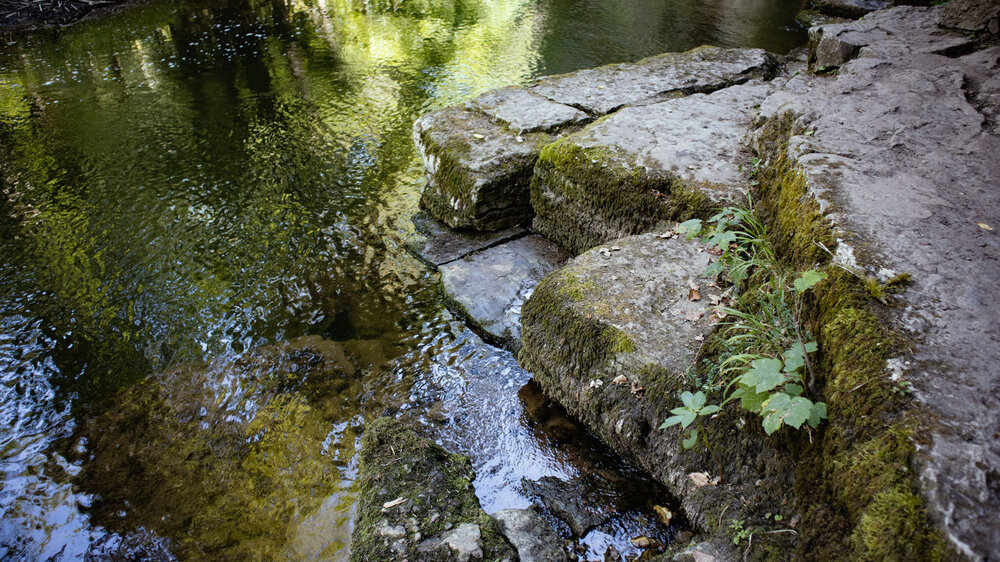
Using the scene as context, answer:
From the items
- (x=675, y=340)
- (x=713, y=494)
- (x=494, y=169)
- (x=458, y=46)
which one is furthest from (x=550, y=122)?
(x=458, y=46)

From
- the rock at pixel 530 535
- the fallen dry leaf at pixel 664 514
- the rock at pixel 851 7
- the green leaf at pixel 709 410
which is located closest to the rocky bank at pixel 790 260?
the fallen dry leaf at pixel 664 514

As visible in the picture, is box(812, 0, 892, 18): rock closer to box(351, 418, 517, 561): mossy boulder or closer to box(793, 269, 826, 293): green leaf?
box(793, 269, 826, 293): green leaf

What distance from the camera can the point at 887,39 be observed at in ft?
14.4

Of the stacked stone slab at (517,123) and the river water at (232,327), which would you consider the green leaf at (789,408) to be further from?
the stacked stone slab at (517,123)

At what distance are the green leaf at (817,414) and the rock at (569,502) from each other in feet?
3.32

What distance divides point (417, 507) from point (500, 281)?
5.97 ft

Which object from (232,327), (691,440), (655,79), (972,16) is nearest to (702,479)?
(691,440)

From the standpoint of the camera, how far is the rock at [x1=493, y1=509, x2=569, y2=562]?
2.00m

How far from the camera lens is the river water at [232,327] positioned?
2461 mm

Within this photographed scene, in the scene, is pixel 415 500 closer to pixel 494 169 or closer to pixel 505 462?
pixel 505 462

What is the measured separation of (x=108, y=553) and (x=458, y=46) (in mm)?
8342

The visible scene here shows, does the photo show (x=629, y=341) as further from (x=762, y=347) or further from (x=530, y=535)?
(x=530, y=535)

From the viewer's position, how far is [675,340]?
233 cm

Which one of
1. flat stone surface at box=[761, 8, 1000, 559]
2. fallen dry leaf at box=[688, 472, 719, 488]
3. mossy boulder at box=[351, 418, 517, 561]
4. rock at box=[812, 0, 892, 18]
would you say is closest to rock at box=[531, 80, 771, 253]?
flat stone surface at box=[761, 8, 1000, 559]
